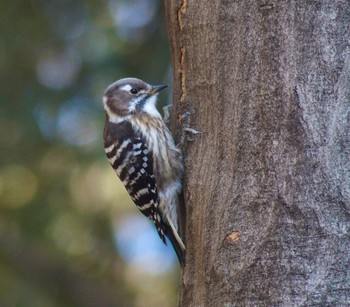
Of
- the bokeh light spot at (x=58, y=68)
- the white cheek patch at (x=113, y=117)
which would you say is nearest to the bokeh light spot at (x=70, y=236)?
the bokeh light spot at (x=58, y=68)

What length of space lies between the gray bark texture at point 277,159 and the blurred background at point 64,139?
2.79m

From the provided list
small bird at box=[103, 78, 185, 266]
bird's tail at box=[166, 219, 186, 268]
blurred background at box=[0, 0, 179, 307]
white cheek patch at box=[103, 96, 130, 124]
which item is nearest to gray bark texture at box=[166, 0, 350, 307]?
bird's tail at box=[166, 219, 186, 268]

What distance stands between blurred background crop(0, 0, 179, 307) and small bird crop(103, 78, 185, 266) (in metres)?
1.28

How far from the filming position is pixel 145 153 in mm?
5516

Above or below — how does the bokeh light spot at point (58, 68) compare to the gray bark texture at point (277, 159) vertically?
below

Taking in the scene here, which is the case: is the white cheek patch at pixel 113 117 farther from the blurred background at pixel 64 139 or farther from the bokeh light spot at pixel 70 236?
the bokeh light spot at pixel 70 236

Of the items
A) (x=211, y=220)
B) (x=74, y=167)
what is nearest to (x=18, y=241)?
(x=74, y=167)

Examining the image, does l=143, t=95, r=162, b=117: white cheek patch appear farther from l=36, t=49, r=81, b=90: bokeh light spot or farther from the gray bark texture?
l=36, t=49, r=81, b=90: bokeh light spot

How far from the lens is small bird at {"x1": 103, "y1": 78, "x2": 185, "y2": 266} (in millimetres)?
5094

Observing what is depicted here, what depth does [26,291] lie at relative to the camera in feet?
25.9

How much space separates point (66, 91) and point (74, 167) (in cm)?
69

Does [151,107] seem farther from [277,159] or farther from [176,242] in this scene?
[277,159]

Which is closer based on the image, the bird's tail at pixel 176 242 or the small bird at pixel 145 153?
the bird's tail at pixel 176 242

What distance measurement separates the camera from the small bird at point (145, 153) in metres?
5.09
